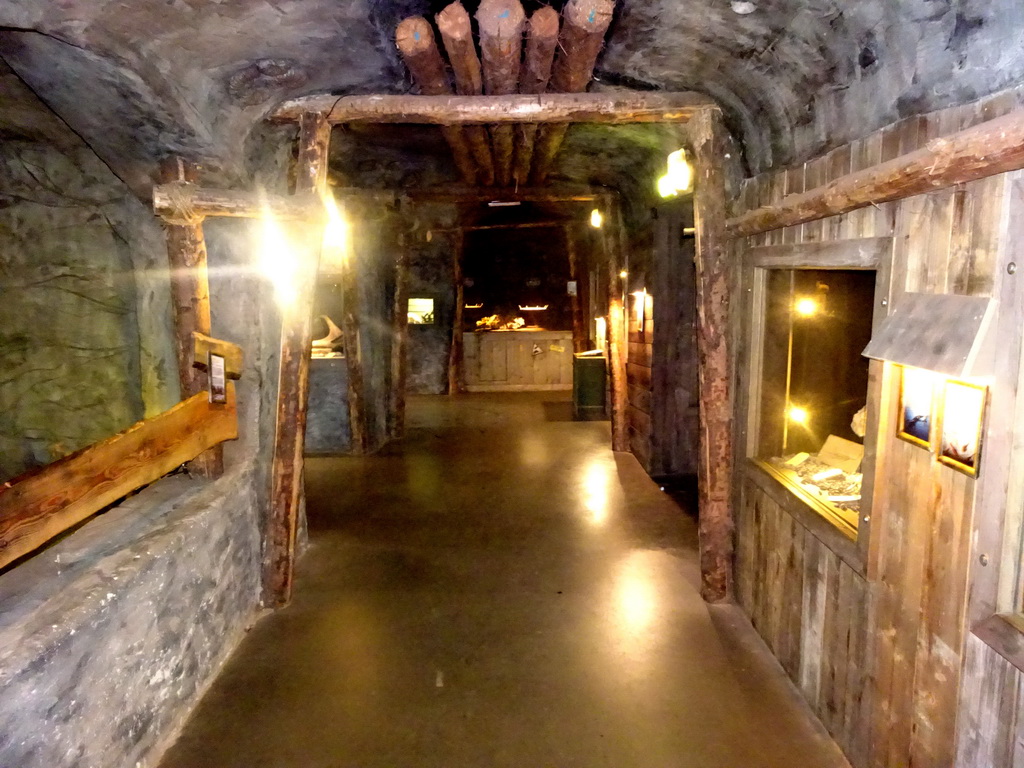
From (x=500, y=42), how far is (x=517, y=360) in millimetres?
12120

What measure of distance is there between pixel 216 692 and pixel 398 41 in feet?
13.3

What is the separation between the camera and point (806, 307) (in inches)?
176

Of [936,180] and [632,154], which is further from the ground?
[632,154]

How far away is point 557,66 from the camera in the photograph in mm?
4277

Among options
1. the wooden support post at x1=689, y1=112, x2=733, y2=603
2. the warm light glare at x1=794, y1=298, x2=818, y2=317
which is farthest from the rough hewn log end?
the warm light glare at x1=794, y1=298, x2=818, y2=317

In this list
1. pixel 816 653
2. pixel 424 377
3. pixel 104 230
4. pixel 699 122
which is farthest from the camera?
pixel 424 377

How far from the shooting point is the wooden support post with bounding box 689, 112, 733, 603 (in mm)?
4629

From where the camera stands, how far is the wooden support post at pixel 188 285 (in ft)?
14.0

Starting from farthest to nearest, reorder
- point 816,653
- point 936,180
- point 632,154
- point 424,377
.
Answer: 1. point 424,377
2. point 632,154
3. point 816,653
4. point 936,180

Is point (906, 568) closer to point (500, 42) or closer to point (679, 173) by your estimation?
point (500, 42)

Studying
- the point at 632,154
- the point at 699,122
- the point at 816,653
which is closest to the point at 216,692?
the point at 816,653

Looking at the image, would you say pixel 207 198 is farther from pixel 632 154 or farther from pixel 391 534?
pixel 632 154

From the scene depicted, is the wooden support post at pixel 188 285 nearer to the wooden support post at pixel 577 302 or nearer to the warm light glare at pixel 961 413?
the warm light glare at pixel 961 413

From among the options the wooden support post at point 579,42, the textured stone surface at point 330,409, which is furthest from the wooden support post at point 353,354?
the wooden support post at point 579,42
